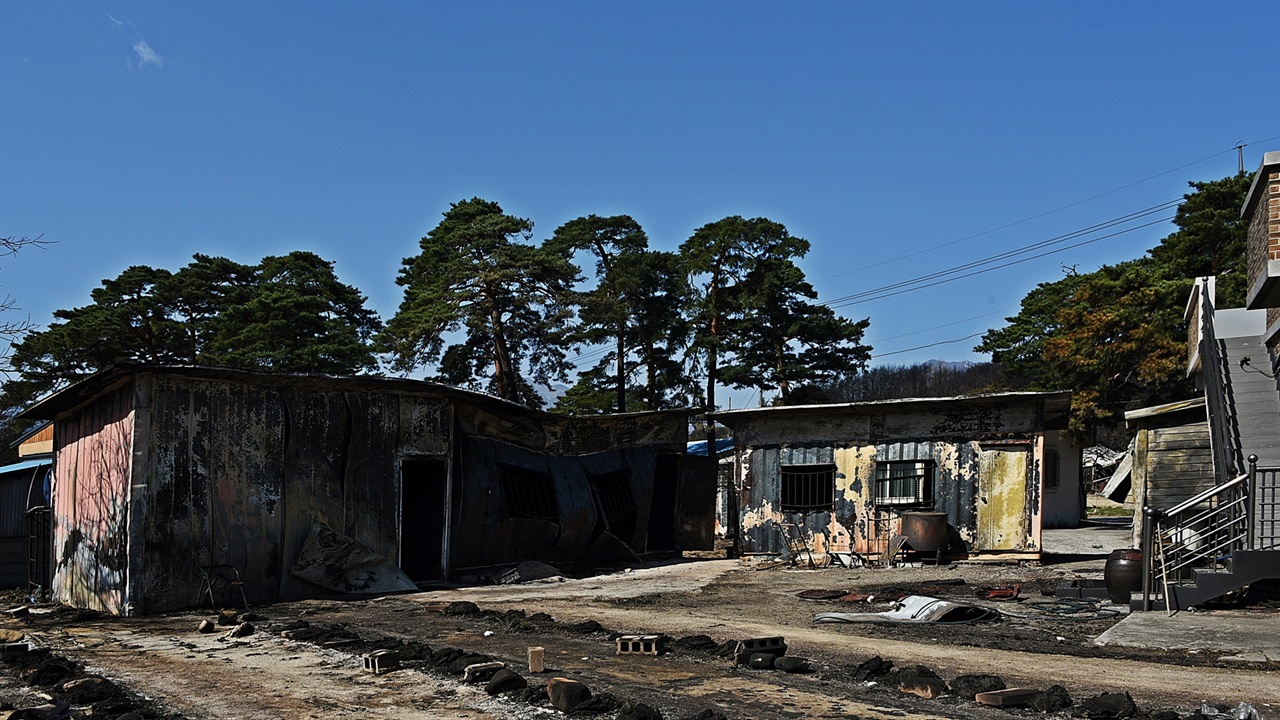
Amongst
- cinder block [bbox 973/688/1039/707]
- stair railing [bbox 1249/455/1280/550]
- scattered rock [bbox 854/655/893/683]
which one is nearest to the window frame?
stair railing [bbox 1249/455/1280/550]

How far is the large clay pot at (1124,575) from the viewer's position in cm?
1254

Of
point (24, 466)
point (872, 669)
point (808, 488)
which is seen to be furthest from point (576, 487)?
point (872, 669)

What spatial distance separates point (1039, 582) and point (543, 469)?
9294 millimetres

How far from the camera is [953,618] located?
37.3ft

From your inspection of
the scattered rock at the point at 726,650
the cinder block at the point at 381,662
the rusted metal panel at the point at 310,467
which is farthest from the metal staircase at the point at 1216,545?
the rusted metal panel at the point at 310,467

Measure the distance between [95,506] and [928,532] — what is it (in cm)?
1389

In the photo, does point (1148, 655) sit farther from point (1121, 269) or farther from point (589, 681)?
point (1121, 269)

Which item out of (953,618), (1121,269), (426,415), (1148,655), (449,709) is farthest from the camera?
(1121,269)

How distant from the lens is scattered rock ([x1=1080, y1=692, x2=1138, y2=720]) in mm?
6391

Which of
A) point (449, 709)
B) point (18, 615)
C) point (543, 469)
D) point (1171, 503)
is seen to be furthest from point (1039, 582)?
point (18, 615)

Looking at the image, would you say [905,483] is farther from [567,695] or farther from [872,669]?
[567,695]

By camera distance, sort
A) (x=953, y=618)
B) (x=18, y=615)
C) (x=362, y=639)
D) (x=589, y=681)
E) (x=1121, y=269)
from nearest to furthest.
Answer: (x=589, y=681), (x=362, y=639), (x=953, y=618), (x=18, y=615), (x=1121, y=269)

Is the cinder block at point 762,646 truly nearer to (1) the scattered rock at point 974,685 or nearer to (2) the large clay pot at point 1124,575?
(1) the scattered rock at point 974,685

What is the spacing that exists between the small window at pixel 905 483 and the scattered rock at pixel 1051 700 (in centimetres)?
1337
